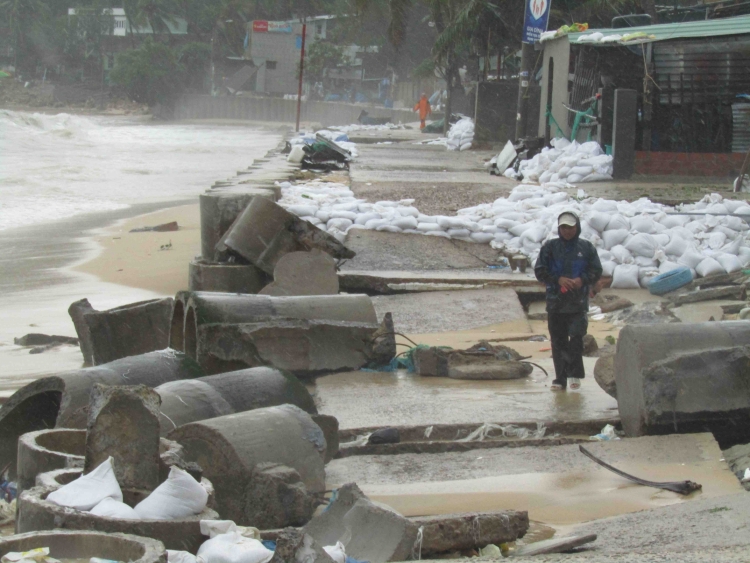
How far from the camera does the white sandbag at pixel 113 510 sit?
291 centimetres

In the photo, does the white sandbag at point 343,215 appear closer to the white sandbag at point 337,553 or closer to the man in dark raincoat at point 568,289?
the man in dark raincoat at point 568,289

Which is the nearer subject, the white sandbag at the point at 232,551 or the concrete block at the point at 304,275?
the white sandbag at the point at 232,551

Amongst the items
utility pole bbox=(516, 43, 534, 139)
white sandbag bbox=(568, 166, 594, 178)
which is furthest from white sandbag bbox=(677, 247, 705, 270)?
utility pole bbox=(516, 43, 534, 139)

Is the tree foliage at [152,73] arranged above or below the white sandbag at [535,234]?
above

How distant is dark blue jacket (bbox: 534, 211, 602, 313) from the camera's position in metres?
5.63

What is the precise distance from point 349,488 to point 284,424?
0.51 metres

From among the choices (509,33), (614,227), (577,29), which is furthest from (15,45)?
(614,227)

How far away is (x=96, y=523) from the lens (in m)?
2.85

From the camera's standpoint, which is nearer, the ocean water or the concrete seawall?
the ocean water

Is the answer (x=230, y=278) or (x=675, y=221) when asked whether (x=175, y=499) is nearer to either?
(x=230, y=278)

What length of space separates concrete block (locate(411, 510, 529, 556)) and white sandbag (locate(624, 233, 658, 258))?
5.56 metres

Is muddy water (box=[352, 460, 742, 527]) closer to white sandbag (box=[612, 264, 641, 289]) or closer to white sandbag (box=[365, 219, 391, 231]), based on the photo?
white sandbag (box=[612, 264, 641, 289])

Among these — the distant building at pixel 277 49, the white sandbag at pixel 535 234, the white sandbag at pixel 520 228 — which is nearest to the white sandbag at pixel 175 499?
the white sandbag at pixel 535 234

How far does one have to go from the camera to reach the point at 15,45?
97.0m
